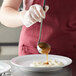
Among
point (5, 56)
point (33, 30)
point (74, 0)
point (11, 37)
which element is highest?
point (74, 0)

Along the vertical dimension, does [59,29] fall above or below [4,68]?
above

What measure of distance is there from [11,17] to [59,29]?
9.1 inches

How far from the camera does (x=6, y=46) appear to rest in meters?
2.19

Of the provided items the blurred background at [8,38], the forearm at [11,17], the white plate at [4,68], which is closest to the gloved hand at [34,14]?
the forearm at [11,17]

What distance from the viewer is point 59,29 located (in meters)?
1.02

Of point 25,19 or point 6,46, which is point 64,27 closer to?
point 25,19

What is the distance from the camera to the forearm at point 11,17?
1002 mm

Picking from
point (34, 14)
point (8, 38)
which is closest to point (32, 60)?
point (34, 14)

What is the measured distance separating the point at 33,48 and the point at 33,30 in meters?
0.09

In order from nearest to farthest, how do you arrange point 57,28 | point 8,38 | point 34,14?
point 34,14
point 57,28
point 8,38

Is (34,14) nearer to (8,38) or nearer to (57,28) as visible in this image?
(57,28)

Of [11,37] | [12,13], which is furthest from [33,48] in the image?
[11,37]

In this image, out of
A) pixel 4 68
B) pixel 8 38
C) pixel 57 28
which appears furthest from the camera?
pixel 8 38

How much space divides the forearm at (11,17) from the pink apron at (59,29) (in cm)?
9
